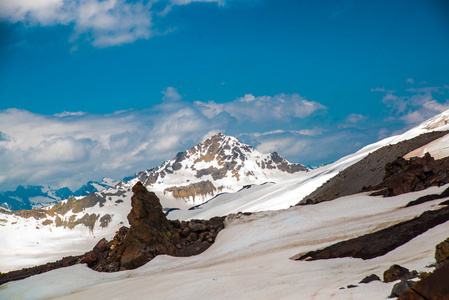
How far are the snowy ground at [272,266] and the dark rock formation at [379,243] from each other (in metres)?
0.64

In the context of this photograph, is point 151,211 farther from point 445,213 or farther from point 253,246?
point 445,213

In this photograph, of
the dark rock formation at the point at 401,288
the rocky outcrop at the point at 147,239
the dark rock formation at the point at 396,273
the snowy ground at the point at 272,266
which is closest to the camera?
the dark rock formation at the point at 401,288

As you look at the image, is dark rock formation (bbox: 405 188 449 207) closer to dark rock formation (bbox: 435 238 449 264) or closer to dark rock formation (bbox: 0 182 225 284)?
dark rock formation (bbox: 435 238 449 264)

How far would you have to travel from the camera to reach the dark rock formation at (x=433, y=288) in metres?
5.62

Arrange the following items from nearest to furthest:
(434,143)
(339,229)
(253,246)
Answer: (339,229), (253,246), (434,143)

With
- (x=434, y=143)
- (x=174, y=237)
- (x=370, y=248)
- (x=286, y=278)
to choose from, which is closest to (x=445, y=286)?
(x=286, y=278)

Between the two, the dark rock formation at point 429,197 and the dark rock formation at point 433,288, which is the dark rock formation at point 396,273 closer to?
the dark rock formation at point 433,288

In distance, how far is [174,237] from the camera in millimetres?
32188

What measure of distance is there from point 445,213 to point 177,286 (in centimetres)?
1338

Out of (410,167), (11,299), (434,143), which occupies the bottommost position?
(11,299)

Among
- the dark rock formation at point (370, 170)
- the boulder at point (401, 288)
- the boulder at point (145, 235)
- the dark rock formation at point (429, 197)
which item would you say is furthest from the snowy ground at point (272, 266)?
the dark rock formation at point (370, 170)

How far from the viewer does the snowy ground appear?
36.1 feet

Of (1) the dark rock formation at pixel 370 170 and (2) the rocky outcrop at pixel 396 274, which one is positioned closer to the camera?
(2) the rocky outcrop at pixel 396 274

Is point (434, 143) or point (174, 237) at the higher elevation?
point (434, 143)
